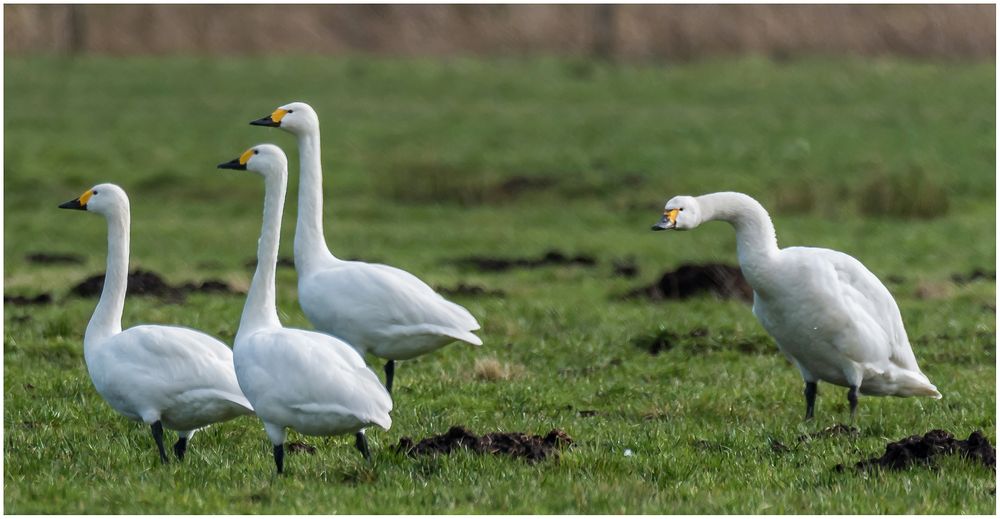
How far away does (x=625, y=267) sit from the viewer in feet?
55.9

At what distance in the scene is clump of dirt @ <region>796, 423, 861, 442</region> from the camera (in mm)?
8548


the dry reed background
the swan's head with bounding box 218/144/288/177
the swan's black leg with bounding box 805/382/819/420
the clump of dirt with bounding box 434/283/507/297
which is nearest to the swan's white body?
the swan's head with bounding box 218/144/288/177

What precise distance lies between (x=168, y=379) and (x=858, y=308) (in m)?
4.10

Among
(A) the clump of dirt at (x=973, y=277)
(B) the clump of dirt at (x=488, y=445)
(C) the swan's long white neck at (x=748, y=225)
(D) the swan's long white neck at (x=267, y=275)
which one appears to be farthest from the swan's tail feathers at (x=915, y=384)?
(A) the clump of dirt at (x=973, y=277)

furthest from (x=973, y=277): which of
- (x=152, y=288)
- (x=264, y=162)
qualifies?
(x=264, y=162)

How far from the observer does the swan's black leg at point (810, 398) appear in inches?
369

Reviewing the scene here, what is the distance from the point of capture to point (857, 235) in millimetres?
19359

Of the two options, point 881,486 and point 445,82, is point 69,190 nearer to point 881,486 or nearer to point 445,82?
point 445,82

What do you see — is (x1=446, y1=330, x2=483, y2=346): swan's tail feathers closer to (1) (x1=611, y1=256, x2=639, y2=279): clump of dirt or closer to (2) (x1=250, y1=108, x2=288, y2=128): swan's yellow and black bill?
(2) (x1=250, y1=108, x2=288, y2=128): swan's yellow and black bill

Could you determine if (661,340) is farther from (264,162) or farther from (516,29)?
(516,29)

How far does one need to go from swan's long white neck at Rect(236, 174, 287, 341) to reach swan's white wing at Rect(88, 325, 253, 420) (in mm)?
214

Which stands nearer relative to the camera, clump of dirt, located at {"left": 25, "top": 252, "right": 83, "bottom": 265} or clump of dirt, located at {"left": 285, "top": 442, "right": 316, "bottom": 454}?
clump of dirt, located at {"left": 285, "top": 442, "right": 316, "bottom": 454}

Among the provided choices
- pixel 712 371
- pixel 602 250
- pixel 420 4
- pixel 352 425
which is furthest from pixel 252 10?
pixel 352 425

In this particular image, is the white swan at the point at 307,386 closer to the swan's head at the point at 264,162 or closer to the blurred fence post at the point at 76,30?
the swan's head at the point at 264,162
